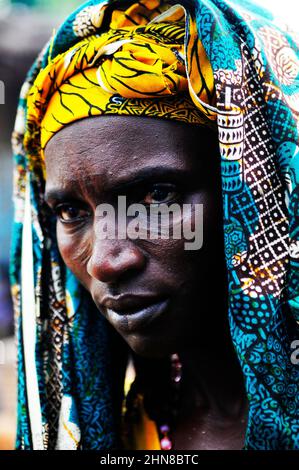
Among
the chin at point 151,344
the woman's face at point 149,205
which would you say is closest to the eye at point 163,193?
the woman's face at point 149,205

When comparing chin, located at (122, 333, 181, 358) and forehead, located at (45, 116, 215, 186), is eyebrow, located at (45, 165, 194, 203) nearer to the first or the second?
forehead, located at (45, 116, 215, 186)

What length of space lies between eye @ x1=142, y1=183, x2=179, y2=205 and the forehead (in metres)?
0.06

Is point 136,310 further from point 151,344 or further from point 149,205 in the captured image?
point 149,205

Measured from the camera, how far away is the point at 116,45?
54.1 inches

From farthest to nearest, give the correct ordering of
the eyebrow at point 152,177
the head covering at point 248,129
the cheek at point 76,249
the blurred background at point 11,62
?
the blurred background at point 11,62 < the cheek at point 76,249 < the eyebrow at point 152,177 < the head covering at point 248,129

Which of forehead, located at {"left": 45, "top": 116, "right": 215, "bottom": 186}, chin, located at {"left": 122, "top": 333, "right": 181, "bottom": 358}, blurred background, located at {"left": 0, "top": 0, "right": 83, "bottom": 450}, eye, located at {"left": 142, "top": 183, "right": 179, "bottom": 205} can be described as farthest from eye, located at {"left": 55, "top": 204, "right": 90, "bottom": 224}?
blurred background, located at {"left": 0, "top": 0, "right": 83, "bottom": 450}

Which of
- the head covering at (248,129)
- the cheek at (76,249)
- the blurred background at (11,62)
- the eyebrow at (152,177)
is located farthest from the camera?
the blurred background at (11,62)

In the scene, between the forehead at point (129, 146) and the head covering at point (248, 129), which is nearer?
the head covering at point (248, 129)

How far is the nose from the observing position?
131 centimetres

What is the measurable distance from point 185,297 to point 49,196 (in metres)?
0.49

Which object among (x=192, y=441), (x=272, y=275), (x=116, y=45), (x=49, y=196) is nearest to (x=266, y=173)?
(x=272, y=275)

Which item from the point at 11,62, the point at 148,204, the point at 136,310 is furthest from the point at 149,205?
the point at 11,62

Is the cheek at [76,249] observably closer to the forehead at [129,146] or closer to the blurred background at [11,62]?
the forehead at [129,146]

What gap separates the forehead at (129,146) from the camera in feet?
4.32
